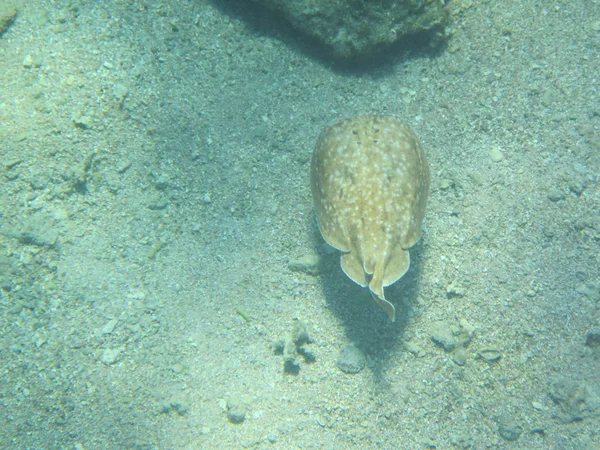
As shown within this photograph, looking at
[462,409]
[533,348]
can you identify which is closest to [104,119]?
[462,409]

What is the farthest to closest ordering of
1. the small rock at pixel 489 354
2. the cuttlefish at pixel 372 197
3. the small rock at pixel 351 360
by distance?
the small rock at pixel 351 360 → the small rock at pixel 489 354 → the cuttlefish at pixel 372 197

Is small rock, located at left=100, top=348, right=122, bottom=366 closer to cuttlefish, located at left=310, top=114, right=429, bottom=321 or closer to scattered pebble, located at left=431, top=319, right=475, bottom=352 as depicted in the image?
cuttlefish, located at left=310, top=114, right=429, bottom=321

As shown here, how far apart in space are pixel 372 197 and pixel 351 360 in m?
1.70

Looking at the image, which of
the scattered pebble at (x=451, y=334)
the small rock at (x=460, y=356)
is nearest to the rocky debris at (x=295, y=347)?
the scattered pebble at (x=451, y=334)

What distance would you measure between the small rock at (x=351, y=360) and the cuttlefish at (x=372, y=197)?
976 mm

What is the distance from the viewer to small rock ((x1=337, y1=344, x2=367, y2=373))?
344 cm

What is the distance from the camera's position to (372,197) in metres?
2.78

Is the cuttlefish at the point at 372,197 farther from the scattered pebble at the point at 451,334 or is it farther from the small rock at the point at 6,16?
the small rock at the point at 6,16

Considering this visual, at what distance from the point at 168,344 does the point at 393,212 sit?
8.61ft

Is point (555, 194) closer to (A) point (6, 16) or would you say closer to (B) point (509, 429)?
(B) point (509, 429)

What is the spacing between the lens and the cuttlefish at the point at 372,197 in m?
2.78

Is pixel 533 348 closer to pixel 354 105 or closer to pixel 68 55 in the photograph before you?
pixel 354 105

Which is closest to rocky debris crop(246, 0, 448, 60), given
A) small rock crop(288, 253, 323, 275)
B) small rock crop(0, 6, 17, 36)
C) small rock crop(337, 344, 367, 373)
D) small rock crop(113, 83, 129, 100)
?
small rock crop(113, 83, 129, 100)

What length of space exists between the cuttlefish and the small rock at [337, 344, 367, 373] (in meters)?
0.98
